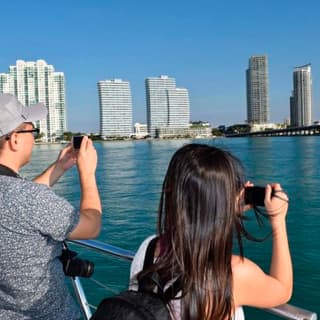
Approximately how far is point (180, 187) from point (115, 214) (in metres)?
14.0

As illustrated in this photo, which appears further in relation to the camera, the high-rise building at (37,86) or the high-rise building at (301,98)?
the high-rise building at (301,98)

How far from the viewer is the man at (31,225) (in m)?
1.32

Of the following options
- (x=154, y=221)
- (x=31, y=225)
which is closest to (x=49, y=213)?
(x=31, y=225)

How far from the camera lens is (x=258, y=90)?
180m

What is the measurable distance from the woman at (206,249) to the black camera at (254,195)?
0.13ft

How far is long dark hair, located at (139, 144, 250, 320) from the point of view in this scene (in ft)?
3.70

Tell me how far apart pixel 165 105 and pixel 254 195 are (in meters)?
158

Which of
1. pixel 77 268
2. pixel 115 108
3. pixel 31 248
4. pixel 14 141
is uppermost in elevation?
pixel 115 108

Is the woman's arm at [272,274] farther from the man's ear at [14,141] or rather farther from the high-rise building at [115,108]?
the high-rise building at [115,108]

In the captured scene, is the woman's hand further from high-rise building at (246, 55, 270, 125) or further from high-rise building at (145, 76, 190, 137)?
high-rise building at (246, 55, 270, 125)

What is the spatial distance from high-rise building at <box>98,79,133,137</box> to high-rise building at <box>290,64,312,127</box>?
59.3m

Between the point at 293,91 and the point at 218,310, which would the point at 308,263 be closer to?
the point at 218,310

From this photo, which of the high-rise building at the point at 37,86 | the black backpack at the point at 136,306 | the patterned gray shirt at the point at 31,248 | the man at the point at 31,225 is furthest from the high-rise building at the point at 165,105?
the black backpack at the point at 136,306

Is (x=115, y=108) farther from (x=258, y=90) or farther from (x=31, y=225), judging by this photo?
(x=31, y=225)
